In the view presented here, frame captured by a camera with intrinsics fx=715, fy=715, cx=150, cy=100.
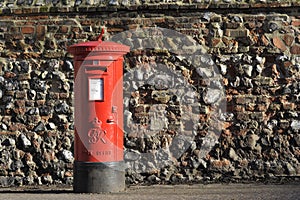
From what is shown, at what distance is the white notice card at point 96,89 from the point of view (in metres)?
8.12

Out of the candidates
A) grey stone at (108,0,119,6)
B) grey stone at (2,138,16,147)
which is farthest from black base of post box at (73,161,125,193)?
grey stone at (108,0,119,6)

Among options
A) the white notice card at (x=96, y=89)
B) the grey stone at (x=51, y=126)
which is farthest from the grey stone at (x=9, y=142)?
the white notice card at (x=96, y=89)

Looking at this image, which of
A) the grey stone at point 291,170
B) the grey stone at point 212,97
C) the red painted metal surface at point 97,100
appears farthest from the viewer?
the grey stone at point 212,97

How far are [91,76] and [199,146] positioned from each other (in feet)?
7.14

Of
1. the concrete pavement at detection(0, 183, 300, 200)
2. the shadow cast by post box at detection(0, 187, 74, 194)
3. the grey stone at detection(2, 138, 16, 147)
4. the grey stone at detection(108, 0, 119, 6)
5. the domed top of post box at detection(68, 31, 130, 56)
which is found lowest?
the shadow cast by post box at detection(0, 187, 74, 194)

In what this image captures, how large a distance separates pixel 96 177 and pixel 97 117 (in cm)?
68

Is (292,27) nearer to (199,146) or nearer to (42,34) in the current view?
(199,146)

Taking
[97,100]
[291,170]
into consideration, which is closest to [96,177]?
[97,100]

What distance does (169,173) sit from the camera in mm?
9609

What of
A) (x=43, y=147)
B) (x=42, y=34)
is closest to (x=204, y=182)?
(x=43, y=147)

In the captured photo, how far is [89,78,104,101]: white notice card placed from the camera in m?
8.12

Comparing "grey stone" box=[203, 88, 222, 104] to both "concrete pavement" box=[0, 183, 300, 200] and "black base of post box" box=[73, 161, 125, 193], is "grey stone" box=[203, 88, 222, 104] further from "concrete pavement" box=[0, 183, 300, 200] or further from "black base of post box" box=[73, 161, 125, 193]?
"black base of post box" box=[73, 161, 125, 193]

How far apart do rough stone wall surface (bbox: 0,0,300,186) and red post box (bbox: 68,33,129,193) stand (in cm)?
146

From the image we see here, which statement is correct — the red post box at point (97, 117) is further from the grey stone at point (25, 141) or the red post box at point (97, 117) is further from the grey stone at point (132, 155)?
the grey stone at point (25, 141)
